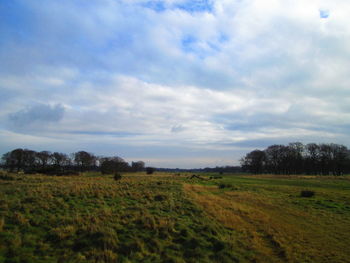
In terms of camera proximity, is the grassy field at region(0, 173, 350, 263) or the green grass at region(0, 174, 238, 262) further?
the grassy field at region(0, 173, 350, 263)

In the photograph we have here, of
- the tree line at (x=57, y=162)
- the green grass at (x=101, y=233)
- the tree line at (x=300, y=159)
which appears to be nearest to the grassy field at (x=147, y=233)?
the green grass at (x=101, y=233)

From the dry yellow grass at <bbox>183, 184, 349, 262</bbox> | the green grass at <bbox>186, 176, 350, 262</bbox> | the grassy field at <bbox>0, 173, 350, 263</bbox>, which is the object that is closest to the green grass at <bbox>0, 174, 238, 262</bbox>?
the grassy field at <bbox>0, 173, 350, 263</bbox>

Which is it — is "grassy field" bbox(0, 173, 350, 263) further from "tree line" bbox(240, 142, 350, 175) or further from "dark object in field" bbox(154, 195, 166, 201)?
"tree line" bbox(240, 142, 350, 175)

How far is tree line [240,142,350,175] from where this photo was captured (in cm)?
9336

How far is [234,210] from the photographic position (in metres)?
16.5

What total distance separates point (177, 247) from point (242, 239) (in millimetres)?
3548

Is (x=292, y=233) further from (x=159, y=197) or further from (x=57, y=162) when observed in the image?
(x=57, y=162)

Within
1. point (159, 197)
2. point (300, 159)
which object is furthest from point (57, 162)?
point (300, 159)

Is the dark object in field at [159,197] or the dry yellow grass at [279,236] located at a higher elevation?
the dark object in field at [159,197]

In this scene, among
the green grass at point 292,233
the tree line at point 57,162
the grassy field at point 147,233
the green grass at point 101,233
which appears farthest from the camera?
the tree line at point 57,162

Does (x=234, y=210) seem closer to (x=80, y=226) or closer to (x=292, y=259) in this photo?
(x=292, y=259)

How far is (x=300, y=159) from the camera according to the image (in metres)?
101

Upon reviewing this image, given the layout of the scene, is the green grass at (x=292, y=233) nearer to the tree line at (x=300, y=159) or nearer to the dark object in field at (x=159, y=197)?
the dark object in field at (x=159, y=197)

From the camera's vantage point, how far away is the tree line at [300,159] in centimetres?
9336
